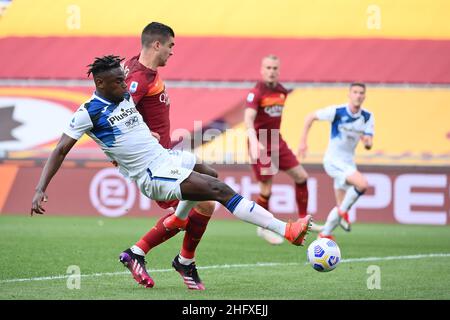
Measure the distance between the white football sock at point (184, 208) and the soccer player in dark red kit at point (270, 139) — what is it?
425 cm

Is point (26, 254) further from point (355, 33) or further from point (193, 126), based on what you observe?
point (355, 33)

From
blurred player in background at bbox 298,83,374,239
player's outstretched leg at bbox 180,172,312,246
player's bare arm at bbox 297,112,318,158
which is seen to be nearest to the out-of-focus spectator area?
blurred player in background at bbox 298,83,374,239

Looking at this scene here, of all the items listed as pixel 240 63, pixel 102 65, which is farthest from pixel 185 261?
pixel 240 63

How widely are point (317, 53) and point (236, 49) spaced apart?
5.22 ft

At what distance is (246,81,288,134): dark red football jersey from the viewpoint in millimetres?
12070

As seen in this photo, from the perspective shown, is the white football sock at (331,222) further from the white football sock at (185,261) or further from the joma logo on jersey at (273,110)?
the white football sock at (185,261)

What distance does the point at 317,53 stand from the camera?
60.2ft

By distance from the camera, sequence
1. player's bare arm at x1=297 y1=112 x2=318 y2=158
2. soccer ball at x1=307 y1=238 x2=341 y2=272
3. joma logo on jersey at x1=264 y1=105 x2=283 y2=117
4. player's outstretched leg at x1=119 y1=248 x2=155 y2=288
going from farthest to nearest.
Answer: joma logo on jersey at x1=264 y1=105 x2=283 y2=117, player's bare arm at x1=297 y1=112 x2=318 y2=158, player's outstretched leg at x1=119 y1=248 x2=155 y2=288, soccer ball at x1=307 y1=238 x2=341 y2=272

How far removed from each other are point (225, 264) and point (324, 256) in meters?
2.45

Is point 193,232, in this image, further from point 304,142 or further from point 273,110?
point 273,110

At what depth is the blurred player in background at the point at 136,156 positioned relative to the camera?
22.2 feet

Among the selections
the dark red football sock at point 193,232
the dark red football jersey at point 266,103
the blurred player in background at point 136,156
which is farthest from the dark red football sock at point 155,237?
the dark red football jersey at point 266,103

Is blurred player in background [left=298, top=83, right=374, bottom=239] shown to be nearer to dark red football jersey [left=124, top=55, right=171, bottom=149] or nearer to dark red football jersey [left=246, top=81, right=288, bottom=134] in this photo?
dark red football jersey [left=246, top=81, right=288, bottom=134]

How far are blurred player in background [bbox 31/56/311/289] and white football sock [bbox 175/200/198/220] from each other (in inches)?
18.9
